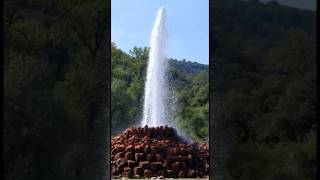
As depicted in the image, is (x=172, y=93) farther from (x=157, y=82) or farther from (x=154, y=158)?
(x=154, y=158)

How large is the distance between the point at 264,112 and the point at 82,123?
2.35 metres

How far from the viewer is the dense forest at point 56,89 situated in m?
7.41

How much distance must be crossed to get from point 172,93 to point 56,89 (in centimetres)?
922

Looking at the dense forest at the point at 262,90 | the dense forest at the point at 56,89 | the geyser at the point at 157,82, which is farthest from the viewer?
the geyser at the point at 157,82

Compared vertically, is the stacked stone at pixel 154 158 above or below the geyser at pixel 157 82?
below

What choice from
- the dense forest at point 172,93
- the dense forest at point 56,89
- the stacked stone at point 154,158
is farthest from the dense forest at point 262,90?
the dense forest at point 172,93

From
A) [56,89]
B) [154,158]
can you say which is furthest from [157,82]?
[56,89]

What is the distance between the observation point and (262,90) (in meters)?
7.57

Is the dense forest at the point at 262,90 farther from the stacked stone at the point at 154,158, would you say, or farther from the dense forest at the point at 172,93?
the dense forest at the point at 172,93

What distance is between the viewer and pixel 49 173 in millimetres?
7484

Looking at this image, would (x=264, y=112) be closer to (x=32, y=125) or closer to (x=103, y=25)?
(x=103, y=25)

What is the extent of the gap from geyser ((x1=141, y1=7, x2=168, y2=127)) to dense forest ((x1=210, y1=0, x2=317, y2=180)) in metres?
7.75

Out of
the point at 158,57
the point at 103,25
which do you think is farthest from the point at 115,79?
the point at 103,25

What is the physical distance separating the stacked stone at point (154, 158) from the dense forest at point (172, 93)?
2.82 meters
